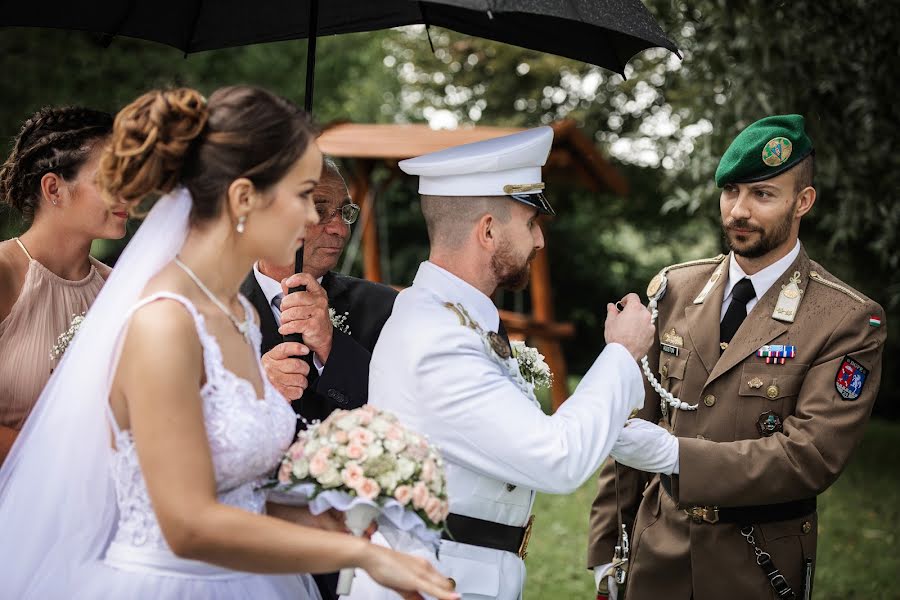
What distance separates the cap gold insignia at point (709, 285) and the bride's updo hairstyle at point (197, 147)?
1.83m

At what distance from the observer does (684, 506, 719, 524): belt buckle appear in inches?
131

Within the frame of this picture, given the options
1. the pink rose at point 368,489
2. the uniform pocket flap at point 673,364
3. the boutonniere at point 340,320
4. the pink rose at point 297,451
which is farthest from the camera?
the boutonniere at point 340,320

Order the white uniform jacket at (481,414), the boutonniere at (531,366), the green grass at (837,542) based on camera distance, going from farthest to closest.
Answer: the green grass at (837,542)
the boutonniere at (531,366)
the white uniform jacket at (481,414)

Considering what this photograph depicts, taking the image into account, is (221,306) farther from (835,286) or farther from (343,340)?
(835,286)

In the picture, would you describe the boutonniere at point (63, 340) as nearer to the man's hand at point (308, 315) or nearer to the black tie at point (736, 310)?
the man's hand at point (308, 315)

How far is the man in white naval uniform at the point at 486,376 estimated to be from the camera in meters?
2.56

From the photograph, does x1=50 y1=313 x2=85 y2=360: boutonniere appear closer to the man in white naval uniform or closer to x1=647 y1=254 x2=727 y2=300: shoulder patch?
the man in white naval uniform

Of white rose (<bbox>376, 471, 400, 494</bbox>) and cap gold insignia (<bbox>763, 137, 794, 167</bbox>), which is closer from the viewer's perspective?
white rose (<bbox>376, 471, 400, 494</bbox>)

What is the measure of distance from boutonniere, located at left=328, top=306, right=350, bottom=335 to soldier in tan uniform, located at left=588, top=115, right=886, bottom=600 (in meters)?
1.22

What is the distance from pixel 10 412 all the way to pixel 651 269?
17356mm

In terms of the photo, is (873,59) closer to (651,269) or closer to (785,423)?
(785,423)

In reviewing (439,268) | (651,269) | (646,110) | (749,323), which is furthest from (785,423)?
(651,269)

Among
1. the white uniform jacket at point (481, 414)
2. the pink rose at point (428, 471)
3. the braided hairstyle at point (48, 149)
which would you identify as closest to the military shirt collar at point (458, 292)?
the white uniform jacket at point (481, 414)

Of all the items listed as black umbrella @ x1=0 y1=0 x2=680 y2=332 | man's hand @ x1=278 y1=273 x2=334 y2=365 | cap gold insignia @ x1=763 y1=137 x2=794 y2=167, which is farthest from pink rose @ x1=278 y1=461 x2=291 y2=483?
cap gold insignia @ x1=763 y1=137 x2=794 y2=167
